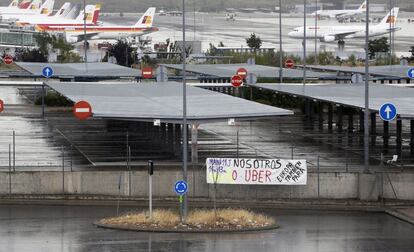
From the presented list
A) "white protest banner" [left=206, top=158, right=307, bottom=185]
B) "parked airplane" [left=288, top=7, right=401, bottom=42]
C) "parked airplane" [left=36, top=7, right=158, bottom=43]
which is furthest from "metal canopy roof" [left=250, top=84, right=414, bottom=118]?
"parked airplane" [left=288, top=7, right=401, bottom=42]

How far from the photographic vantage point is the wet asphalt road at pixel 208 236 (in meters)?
34.7

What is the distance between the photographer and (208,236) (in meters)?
36.7

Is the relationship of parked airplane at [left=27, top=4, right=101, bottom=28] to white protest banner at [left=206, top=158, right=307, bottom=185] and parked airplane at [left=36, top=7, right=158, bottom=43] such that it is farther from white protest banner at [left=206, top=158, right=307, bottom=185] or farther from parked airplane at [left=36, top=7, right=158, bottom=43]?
white protest banner at [left=206, top=158, right=307, bottom=185]

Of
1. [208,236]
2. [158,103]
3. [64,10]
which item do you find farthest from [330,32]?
[208,236]

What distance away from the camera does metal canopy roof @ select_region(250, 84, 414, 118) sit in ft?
170

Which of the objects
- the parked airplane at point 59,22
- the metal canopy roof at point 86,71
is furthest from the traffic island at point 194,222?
the parked airplane at point 59,22

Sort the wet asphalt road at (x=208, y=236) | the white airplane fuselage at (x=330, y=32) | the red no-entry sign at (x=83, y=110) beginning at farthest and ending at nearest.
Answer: the white airplane fuselage at (x=330, y=32), the red no-entry sign at (x=83, y=110), the wet asphalt road at (x=208, y=236)

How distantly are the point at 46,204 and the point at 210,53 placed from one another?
87317 mm

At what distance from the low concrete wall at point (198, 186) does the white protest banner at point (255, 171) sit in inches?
10.3

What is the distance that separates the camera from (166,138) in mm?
55594

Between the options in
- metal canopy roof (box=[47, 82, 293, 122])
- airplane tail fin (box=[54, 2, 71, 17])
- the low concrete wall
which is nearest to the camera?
the low concrete wall

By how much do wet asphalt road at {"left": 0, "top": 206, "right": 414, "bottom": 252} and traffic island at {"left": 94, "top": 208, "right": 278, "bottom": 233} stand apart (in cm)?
45

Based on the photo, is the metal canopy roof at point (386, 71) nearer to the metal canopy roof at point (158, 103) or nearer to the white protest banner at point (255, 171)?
the metal canopy roof at point (158, 103)

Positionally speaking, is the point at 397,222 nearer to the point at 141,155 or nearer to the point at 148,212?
the point at 148,212
